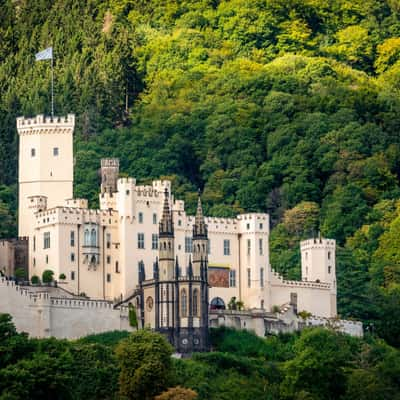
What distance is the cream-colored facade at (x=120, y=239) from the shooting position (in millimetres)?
127000

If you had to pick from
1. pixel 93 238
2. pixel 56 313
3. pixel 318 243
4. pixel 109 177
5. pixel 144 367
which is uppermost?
pixel 109 177

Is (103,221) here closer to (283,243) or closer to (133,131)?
(283,243)

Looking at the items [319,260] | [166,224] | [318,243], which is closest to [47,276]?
[166,224]

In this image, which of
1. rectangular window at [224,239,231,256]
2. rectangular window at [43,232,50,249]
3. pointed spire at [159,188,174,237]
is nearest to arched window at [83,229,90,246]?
rectangular window at [43,232,50,249]

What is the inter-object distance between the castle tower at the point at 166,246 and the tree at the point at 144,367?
680 centimetres

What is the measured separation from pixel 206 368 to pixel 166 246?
675 centimetres

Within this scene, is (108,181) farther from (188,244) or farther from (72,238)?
(188,244)

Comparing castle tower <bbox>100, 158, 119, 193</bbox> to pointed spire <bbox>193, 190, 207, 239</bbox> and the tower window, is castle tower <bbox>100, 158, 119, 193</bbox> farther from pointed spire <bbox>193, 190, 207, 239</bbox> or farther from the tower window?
pointed spire <bbox>193, 190, 207, 239</bbox>

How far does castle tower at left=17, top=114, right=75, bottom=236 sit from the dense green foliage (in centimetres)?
1086

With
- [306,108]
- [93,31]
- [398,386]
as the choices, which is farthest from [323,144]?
[398,386]

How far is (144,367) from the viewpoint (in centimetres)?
11625

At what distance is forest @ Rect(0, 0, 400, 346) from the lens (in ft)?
481

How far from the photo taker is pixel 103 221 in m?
128

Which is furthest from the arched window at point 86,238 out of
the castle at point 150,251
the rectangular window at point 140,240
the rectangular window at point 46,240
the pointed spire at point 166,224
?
the pointed spire at point 166,224
